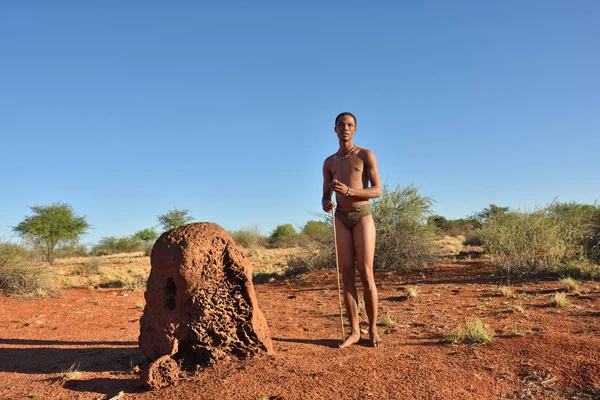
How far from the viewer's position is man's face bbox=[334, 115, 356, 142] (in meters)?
4.61

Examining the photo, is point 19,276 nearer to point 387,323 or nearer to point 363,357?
point 387,323

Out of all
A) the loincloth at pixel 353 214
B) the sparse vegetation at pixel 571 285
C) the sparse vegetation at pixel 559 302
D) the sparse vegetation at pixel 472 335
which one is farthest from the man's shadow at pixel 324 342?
the sparse vegetation at pixel 571 285

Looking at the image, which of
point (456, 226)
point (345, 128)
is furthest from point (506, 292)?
point (456, 226)

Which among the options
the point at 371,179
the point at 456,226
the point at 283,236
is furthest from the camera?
the point at 283,236

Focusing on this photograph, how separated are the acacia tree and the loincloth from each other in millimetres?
26395

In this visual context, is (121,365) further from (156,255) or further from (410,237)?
(410,237)

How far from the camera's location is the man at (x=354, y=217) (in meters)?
4.42

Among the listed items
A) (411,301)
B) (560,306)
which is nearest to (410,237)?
(411,301)

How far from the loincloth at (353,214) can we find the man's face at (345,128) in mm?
756

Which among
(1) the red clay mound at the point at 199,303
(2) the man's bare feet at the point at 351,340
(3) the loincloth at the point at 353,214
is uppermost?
(3) the loincloth at the point at 353,214

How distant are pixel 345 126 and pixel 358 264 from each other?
4.83 feet

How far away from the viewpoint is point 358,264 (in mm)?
4422

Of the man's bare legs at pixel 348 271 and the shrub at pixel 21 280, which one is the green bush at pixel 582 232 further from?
the shrub at pixel 21 280

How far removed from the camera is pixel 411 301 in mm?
A: 7555
